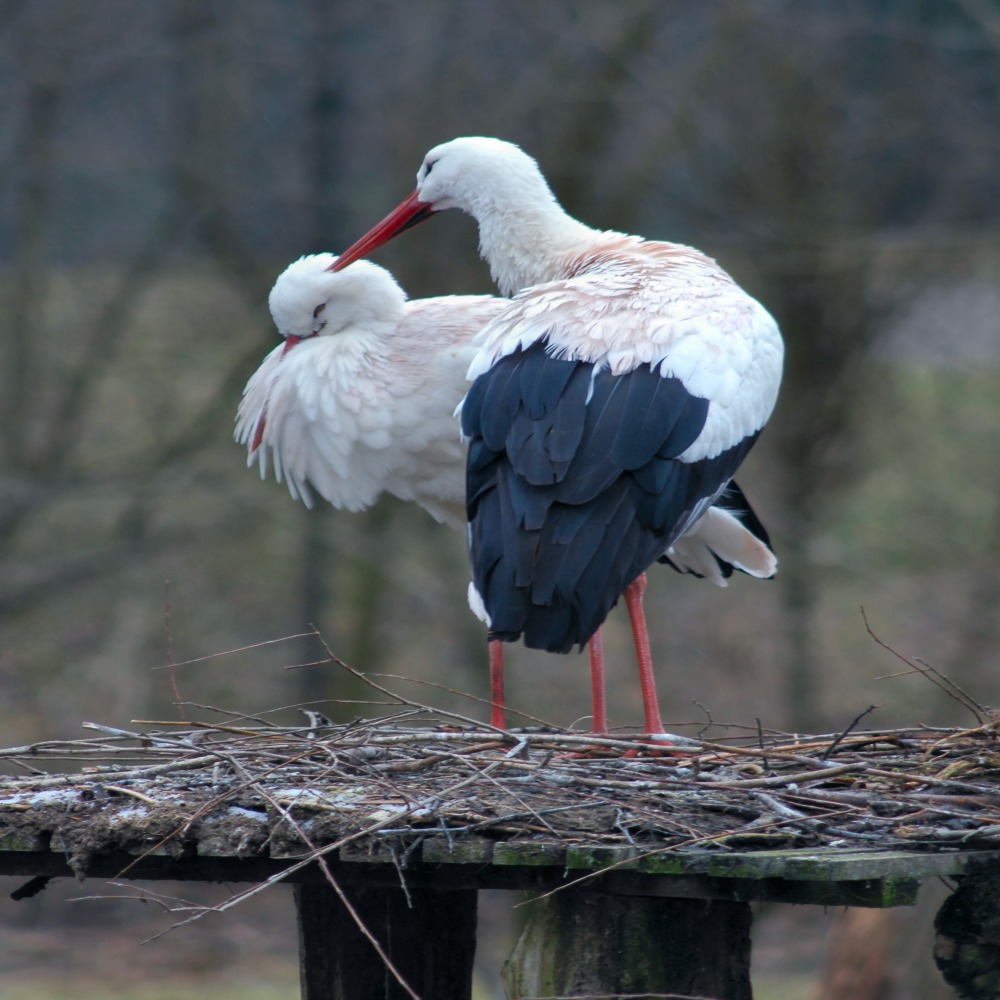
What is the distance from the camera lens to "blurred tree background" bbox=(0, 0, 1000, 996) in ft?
31.2

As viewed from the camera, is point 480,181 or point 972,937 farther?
point 480,181

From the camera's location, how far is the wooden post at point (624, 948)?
334 centimetres

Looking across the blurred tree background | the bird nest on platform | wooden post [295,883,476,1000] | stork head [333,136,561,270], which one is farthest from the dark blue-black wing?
the blurred tree background

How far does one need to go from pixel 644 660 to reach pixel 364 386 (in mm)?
1282

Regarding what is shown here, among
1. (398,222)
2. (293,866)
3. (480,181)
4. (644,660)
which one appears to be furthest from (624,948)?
(398,222)

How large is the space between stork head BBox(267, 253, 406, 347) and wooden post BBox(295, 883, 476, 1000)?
2.26 metres

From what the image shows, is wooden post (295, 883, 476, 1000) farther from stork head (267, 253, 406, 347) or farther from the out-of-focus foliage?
the out-of-focus foliage

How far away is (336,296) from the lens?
18.7ft

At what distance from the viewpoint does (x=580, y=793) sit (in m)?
3.48

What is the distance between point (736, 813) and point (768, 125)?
7.54 m

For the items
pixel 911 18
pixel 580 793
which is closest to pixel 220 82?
pixel 911 18

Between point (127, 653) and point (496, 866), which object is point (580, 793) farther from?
point (127, 653)

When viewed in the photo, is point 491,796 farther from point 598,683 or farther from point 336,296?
point 336,296

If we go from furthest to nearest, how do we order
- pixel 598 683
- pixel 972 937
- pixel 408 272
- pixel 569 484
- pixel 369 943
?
1. pixel 408 272
2. pixel 598 683
3. pixel 569 484
4. pixel 369 943
5. pixel 972 937
